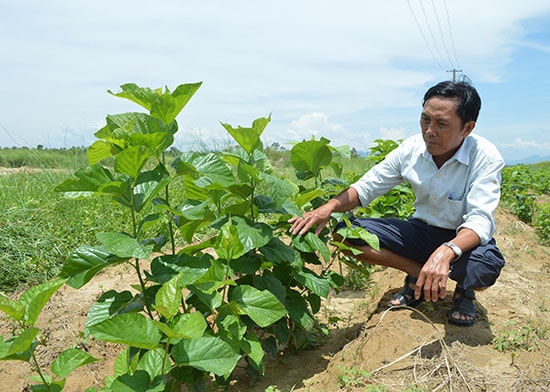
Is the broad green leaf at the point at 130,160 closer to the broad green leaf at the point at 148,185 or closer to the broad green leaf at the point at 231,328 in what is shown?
the broad green leaf at the point at 148,185

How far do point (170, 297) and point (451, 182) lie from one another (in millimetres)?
1836

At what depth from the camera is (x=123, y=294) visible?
71.0 inches

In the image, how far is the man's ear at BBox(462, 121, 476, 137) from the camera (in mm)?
2656

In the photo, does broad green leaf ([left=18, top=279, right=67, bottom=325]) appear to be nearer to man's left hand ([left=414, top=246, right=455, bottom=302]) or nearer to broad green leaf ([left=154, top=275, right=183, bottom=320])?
broad green leaf ([left=154, top=275, right=183, bottom=320])

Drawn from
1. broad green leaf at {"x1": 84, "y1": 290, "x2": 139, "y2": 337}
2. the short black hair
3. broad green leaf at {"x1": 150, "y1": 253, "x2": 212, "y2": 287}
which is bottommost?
broad green leaf at {"x1": 84, "y1": 290, "x2": 139, "y2": 337}

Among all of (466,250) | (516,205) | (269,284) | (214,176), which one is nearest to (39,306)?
(214,176)

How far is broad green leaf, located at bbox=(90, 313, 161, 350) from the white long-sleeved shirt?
168 centimetres

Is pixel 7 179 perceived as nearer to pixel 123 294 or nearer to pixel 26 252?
pixel 26 252

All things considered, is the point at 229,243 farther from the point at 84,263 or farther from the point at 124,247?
the point at 84,263

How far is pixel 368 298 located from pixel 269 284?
5.52 feet

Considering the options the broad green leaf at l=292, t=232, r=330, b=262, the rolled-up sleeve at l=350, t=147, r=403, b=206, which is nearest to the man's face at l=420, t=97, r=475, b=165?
the rolled-up sleeve at l=350, t=147, r=403, b=206

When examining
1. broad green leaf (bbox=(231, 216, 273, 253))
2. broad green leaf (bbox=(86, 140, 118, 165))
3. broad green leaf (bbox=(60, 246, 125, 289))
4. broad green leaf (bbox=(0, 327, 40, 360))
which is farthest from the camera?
broad green leaf (bbox=(231, 216, 273, 253))

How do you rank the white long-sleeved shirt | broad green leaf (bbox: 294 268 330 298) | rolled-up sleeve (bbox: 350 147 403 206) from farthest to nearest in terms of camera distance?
rolled-up sleeve (bbox: 350 147 403 206) → the white long-sleeved shirt → broad green leaf (bbox: 294 268 330 298)

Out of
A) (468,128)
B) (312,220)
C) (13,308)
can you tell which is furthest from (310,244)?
(13,308)
